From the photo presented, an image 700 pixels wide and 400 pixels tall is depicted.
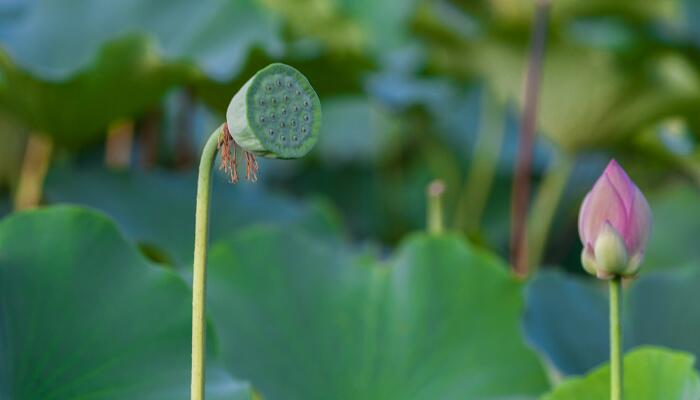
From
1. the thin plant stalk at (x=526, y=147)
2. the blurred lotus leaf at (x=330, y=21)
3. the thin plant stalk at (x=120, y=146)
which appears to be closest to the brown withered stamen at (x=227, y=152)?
the thin plant stalk at (x=526, y=147)

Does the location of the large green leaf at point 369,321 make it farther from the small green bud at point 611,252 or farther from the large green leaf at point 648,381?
the small green bud at point 611,252

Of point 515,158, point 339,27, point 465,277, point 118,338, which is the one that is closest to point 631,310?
point 465,277

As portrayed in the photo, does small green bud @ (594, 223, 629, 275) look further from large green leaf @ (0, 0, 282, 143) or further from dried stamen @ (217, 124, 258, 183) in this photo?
large green leaf @ (0, 0, 282, 143)

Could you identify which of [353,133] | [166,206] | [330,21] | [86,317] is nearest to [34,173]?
[166,206]

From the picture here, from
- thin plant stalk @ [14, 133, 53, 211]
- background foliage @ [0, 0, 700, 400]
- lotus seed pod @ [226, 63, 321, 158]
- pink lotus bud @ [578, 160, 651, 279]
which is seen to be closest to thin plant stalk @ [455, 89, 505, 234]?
background foliage @ [0, 0, 700, 400]

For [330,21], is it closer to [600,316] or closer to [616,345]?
[600,316]

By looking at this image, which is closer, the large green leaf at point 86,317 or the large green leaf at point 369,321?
the large green leaf at point 86,317

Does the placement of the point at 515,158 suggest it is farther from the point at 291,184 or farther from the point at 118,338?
the point at 118,338
